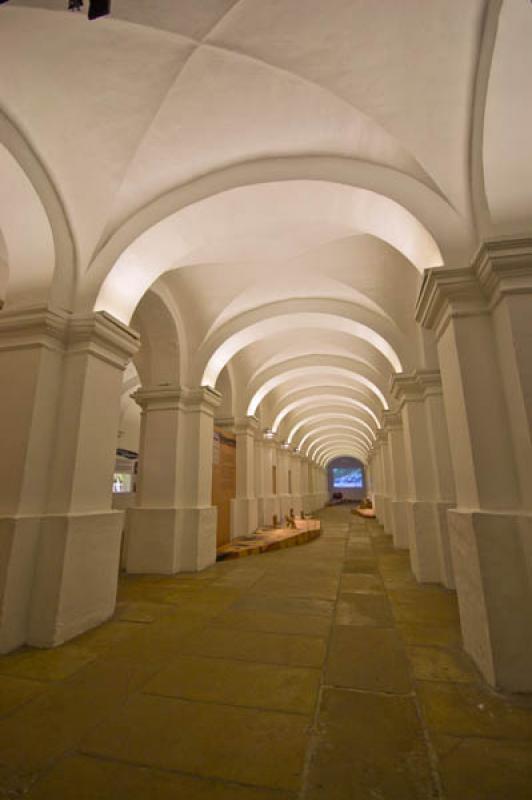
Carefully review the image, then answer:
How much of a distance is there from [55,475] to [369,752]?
11.0 ft

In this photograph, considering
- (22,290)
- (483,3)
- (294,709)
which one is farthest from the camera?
(22,290)

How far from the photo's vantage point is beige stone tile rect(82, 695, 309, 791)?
1.74 meters

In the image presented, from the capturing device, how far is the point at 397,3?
2.86 meters

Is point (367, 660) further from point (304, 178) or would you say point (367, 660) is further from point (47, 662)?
point (304, 178)

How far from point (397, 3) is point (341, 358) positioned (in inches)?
348

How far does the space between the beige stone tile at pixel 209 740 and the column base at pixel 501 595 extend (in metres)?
1.41

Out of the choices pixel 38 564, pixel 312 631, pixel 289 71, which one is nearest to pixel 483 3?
pixel 289 71

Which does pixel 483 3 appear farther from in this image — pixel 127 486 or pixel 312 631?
pixel 127 486

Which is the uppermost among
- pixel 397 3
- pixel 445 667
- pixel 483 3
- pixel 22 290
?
pixel 397 3

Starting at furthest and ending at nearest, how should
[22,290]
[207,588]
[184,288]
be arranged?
[184,288] → [207,588] → [22,290]

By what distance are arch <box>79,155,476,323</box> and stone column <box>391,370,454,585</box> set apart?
2.33m

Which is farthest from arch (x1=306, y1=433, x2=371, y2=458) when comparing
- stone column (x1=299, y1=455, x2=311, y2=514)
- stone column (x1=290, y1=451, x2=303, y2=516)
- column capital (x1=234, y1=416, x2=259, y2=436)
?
column capital (x1=234, y1=416, x2=259, y2=436)

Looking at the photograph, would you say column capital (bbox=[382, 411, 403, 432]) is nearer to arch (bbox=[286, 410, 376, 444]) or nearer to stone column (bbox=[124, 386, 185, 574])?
stone column (bbox=[124, 386, 185, 574])

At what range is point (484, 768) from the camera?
5.73 ft
